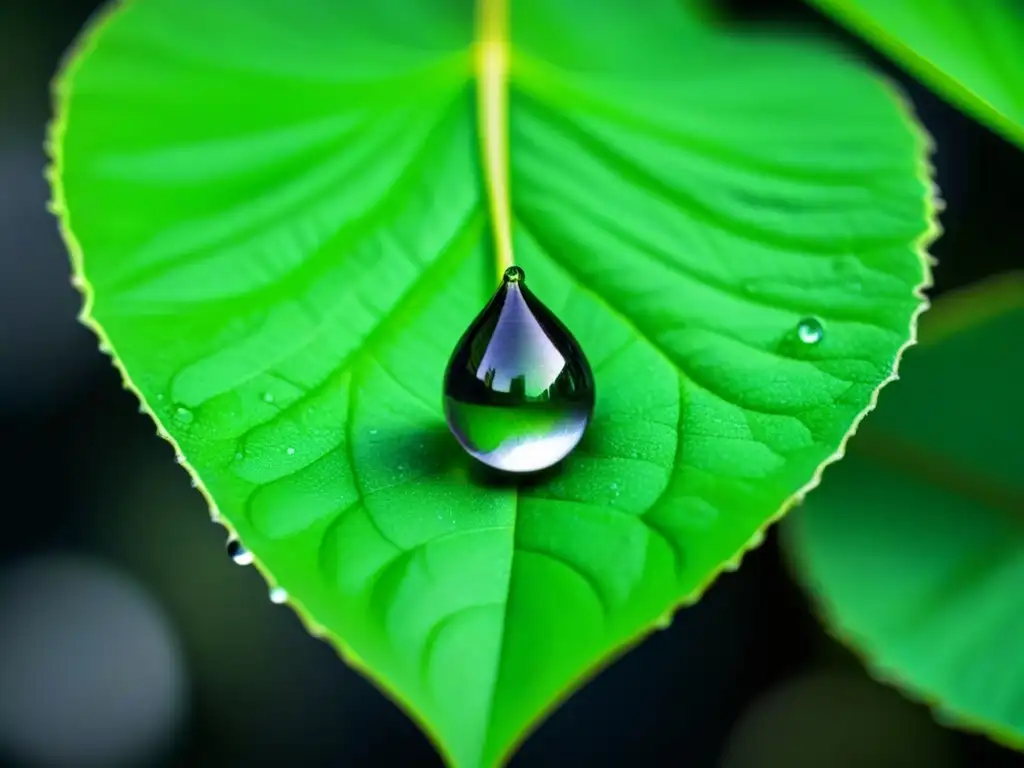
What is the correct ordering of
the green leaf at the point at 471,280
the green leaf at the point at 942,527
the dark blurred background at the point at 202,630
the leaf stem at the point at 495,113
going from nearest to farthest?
the green leaf at the point at 471,280 → the leaf stem at the point at 495,113 → the green leaf at the point at 942,527 → the dark blurred background at the point at 202,630

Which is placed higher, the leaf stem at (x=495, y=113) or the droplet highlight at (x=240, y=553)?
the leaf stem at (x=495, y=113)

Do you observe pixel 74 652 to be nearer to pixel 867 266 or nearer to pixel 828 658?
pixel 828 658

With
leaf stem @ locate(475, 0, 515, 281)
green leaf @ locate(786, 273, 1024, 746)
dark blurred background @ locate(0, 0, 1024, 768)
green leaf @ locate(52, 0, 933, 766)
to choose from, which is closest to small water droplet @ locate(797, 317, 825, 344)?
green leaf @ locate(52, 0, 933, 766)

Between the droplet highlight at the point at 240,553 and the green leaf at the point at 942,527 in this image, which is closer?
the droplet highlight at the point at 240,553

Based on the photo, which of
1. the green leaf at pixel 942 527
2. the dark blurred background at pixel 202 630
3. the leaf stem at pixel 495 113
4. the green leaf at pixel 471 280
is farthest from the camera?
the dark blurred background at pixel 202 630

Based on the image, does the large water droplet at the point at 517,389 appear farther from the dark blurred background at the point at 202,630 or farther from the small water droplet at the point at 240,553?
the dark blurred background at the point at 202,630

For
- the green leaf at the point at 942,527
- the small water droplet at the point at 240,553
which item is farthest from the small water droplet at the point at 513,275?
the green leaf at the point at 942,527

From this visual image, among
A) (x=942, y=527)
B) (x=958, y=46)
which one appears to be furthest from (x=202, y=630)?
(x=958, y=46)

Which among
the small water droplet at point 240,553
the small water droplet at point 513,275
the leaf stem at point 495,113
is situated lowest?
the small water droplet at point 240,553
